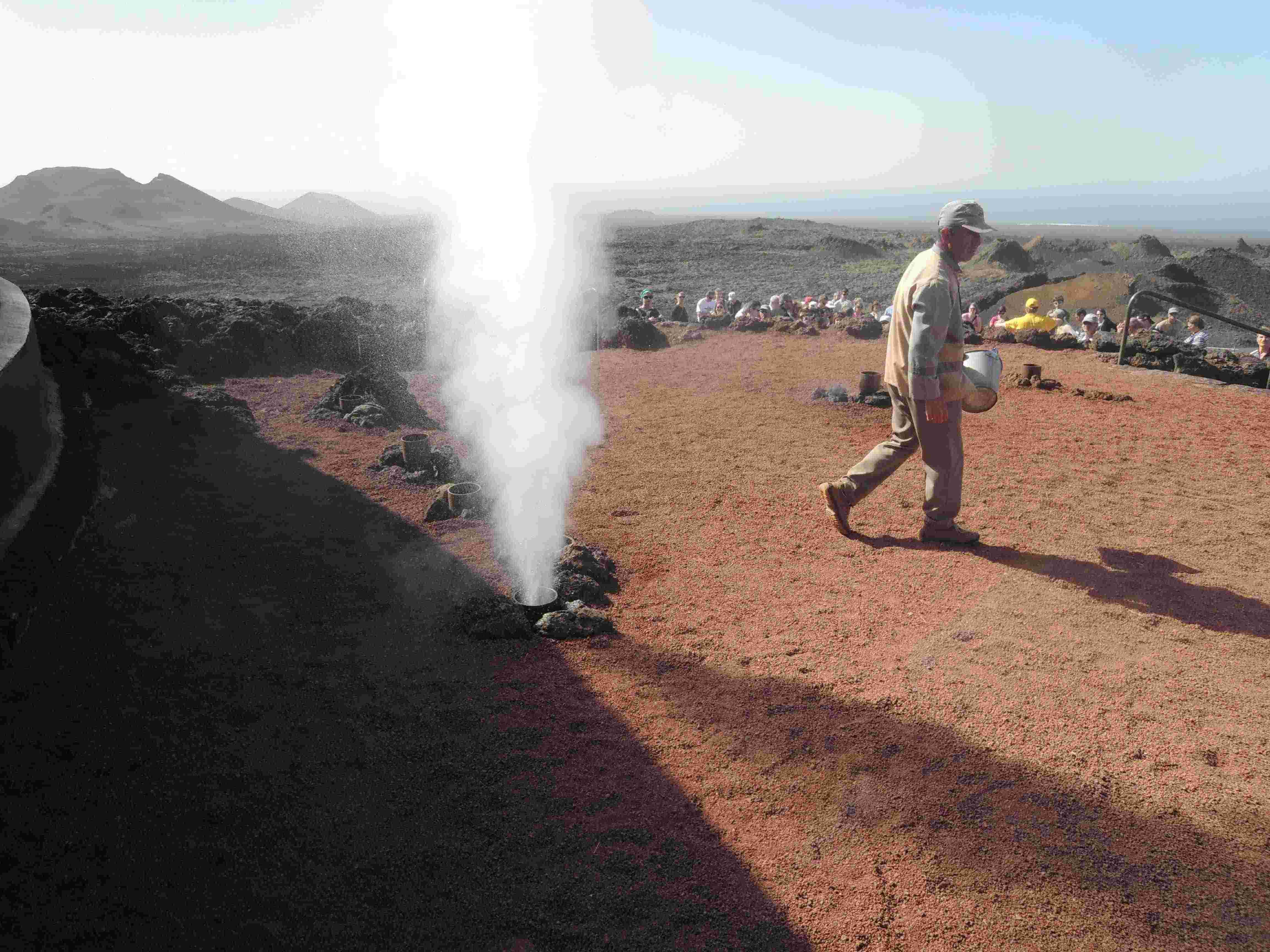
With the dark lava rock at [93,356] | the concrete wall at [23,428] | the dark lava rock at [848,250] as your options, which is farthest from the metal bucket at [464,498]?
the dark lava rock at [848,250]

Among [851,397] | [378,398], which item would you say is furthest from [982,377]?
[378,398]

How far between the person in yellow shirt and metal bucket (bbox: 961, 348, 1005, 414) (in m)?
9.37

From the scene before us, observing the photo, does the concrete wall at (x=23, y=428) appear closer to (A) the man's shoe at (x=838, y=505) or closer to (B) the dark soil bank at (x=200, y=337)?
(B) the dark soil bank at (x=200, y=337)

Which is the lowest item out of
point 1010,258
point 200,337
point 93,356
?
point 93,356

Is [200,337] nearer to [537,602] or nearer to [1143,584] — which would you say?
[537,602]

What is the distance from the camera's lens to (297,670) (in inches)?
161

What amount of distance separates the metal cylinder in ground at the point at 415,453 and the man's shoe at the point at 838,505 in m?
3.82

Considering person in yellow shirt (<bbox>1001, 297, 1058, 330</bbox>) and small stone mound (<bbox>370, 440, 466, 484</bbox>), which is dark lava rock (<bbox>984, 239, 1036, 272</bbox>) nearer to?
person in yellow shirt (<bbox>1001, 297, 1058, 330</bbox>)

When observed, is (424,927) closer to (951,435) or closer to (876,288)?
(951,435)

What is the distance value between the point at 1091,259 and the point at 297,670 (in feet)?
109

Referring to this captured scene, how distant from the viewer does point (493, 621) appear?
450cm

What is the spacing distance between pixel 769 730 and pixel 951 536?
2685 millimetres

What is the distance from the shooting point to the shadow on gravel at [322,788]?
2621 millimetres

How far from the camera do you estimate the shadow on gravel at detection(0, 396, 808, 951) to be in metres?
2.62
